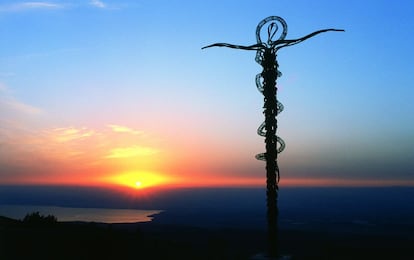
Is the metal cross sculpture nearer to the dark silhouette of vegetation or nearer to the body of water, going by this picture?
the dark silhouette of vegetation

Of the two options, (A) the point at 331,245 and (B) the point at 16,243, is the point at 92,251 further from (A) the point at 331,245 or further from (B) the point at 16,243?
(A) the point at 331,245

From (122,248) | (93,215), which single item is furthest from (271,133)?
(93,215)

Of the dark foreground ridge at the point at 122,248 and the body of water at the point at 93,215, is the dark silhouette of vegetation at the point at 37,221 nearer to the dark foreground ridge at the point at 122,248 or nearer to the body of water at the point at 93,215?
the dark foreground ridge at the point at 122,248

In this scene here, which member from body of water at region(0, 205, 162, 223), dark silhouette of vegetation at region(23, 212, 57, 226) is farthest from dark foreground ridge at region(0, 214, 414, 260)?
body of water at region(0, 205, 162, 223)

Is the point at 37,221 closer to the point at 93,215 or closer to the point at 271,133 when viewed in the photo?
the point at 271,133

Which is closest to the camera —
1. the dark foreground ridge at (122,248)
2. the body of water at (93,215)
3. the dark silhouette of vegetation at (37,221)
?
the dark foreground ridge at (122,248)

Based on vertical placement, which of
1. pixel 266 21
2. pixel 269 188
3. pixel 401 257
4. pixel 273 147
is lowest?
pixel 401 257

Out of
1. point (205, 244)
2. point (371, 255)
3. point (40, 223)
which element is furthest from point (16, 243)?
point (371, 255)

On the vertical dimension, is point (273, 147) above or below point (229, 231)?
above

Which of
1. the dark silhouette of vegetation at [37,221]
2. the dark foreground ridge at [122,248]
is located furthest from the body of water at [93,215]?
the dark foreground ridge at [122,248]

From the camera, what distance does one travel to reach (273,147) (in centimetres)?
2036

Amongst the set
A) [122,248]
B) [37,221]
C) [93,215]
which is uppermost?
[37,221]

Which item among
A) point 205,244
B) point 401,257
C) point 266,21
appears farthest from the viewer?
point 205,244

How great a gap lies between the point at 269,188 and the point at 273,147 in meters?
1.79
